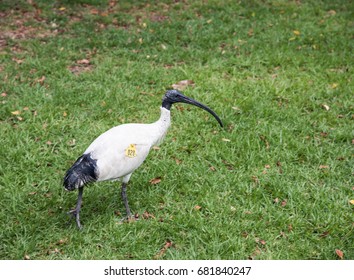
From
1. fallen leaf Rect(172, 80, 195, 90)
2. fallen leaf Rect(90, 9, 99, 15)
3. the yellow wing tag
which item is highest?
the yellow wing tag

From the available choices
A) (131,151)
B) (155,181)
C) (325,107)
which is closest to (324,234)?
(155,181)

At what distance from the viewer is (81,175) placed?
3.99 meters

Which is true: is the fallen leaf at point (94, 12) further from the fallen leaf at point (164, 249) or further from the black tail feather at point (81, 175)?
the fallen leaf at point (164, 249)

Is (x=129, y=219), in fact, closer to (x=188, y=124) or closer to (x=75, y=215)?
(x=75, y=215)

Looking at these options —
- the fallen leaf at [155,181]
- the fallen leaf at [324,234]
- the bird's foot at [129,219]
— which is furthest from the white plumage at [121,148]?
the fallen leaf at [324,234]

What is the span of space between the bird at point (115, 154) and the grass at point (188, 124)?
507mm

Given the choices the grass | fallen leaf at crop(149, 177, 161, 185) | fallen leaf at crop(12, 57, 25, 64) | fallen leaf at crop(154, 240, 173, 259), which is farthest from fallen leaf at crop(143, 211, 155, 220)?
fallen leaf at crop(12, 57, 25, 64)

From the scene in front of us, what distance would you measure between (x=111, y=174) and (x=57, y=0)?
6687mm

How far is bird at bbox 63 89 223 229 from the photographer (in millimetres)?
3999

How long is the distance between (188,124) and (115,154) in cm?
202

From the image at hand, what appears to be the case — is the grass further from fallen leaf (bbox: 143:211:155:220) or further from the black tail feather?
the black tail feather
